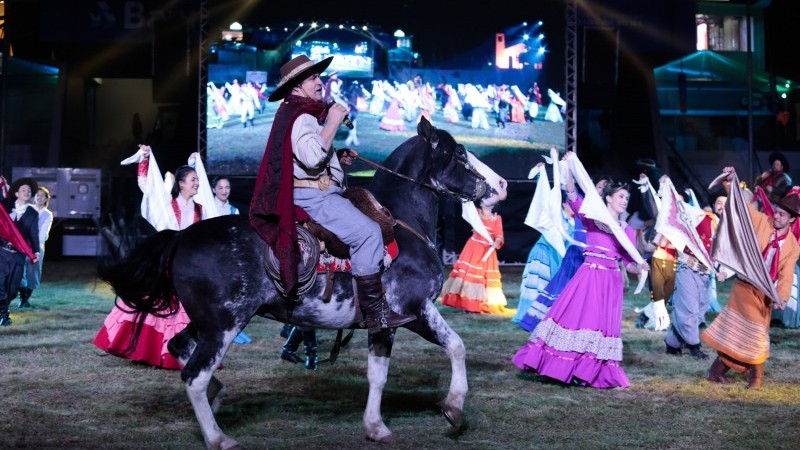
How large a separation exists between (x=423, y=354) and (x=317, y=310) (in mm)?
4053

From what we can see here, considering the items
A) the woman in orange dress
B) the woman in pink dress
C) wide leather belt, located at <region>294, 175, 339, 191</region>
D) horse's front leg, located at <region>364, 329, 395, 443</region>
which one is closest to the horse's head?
wide leather belt, located at <region>294, 175, 339, 191</region>

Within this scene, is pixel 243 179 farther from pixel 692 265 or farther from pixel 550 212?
pixel 692 265

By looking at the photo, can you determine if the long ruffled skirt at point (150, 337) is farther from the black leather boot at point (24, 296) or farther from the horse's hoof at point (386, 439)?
the black leather boot at point (24, 296)

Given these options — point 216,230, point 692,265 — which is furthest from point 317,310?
point 692,265

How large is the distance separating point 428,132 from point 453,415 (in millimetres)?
1942

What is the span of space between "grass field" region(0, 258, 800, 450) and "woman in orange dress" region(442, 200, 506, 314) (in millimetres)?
3332

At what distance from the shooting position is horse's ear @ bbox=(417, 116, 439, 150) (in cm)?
671

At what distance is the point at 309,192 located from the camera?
6.13m

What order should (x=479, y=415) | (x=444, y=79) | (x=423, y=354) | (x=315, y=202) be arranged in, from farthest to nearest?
(x=444, y=79) → (x=423, y=354) → (x=479, y=415) → (x=315, y=202)

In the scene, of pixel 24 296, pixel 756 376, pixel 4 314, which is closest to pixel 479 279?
pixel 756 376

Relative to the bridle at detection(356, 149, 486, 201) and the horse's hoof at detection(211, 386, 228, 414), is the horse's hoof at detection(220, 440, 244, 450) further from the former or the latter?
the bridle at detection(356, 149, 486, 201)

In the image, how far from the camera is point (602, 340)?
326 inches

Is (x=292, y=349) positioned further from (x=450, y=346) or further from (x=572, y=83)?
(x=572, y=83)

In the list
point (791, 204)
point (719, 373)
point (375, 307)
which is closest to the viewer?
point (375, 307)
